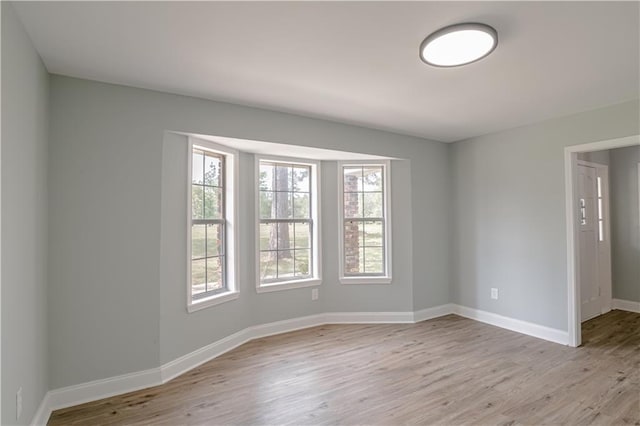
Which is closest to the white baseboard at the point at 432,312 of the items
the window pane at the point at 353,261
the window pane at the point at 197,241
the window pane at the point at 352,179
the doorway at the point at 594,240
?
the window pane at the point at 353,261

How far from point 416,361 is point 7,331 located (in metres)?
3.04

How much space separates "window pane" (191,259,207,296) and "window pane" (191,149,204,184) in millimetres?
811

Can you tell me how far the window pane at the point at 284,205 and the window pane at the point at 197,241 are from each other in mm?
1032

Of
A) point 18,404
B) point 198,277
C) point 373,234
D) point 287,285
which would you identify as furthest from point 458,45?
point 18,404

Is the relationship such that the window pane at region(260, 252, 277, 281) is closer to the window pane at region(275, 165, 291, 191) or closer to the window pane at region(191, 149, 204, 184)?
the window pane at region(275, 165, 291, 191)

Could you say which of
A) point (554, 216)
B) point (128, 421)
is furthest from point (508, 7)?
point (128, 421)

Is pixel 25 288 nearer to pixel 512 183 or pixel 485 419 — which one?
pixel 485 419

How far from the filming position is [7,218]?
1.68m

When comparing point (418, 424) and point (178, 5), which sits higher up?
point (178, 5)

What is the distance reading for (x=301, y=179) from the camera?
4.28 meters

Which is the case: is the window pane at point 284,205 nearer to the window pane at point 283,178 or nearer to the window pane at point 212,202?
the window pane at point 283,178

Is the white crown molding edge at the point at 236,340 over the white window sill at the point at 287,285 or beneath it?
beneath

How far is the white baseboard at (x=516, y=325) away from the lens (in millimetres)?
3618

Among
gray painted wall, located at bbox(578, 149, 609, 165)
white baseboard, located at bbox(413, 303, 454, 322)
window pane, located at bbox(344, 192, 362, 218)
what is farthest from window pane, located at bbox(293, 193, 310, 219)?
gray painted wall, located at bbox(578, 149, 609, 165)
